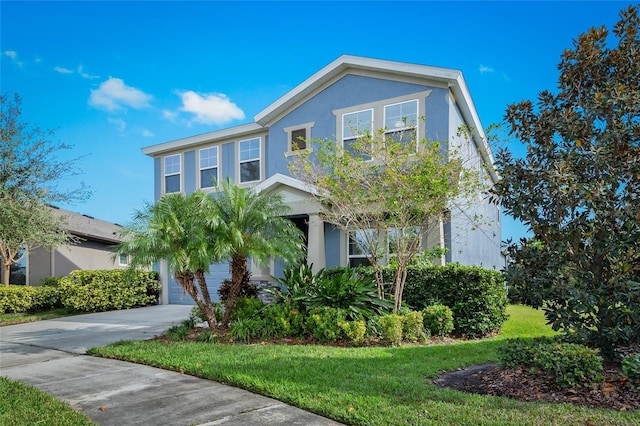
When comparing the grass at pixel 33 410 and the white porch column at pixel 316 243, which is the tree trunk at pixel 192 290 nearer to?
the grass at pixel 33 410

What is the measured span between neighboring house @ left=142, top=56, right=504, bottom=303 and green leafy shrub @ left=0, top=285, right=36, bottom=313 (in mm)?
4629

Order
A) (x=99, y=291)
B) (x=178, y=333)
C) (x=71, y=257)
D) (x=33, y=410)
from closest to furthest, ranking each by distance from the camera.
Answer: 1. (x=33, y=410)
2. (x=178, y=333)
3. (x=99, y=291)
4. (x=71, y=257)

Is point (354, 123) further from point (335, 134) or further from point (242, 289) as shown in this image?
point (242, 289)

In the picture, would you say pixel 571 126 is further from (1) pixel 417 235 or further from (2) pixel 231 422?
(2) pixel 231 422

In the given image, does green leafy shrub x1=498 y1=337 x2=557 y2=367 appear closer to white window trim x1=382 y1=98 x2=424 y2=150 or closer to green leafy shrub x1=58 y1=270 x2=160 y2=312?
white window trim x1=382 y1=98 x2=424 y2=150

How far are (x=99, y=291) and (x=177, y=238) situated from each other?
28.3 feet

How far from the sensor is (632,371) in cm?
470

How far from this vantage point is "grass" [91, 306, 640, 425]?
412 centimetres

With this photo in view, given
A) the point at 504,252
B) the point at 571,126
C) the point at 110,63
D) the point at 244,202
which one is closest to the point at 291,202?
the point at 244,202

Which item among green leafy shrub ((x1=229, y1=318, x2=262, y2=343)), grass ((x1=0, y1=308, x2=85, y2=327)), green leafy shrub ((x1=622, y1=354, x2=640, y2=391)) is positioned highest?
green leafy shrub ((x1=622, y1=354, x2=640, y2=391))

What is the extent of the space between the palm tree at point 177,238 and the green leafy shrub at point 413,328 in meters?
3.97

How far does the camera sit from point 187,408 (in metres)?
4.68

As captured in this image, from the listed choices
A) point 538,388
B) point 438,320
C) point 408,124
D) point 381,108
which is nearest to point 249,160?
point 381,108

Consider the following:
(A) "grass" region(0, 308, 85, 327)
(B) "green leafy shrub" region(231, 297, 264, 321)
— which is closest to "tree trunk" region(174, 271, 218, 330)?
(B) "green leafy shrub" region(231, 297, 264, 321)
